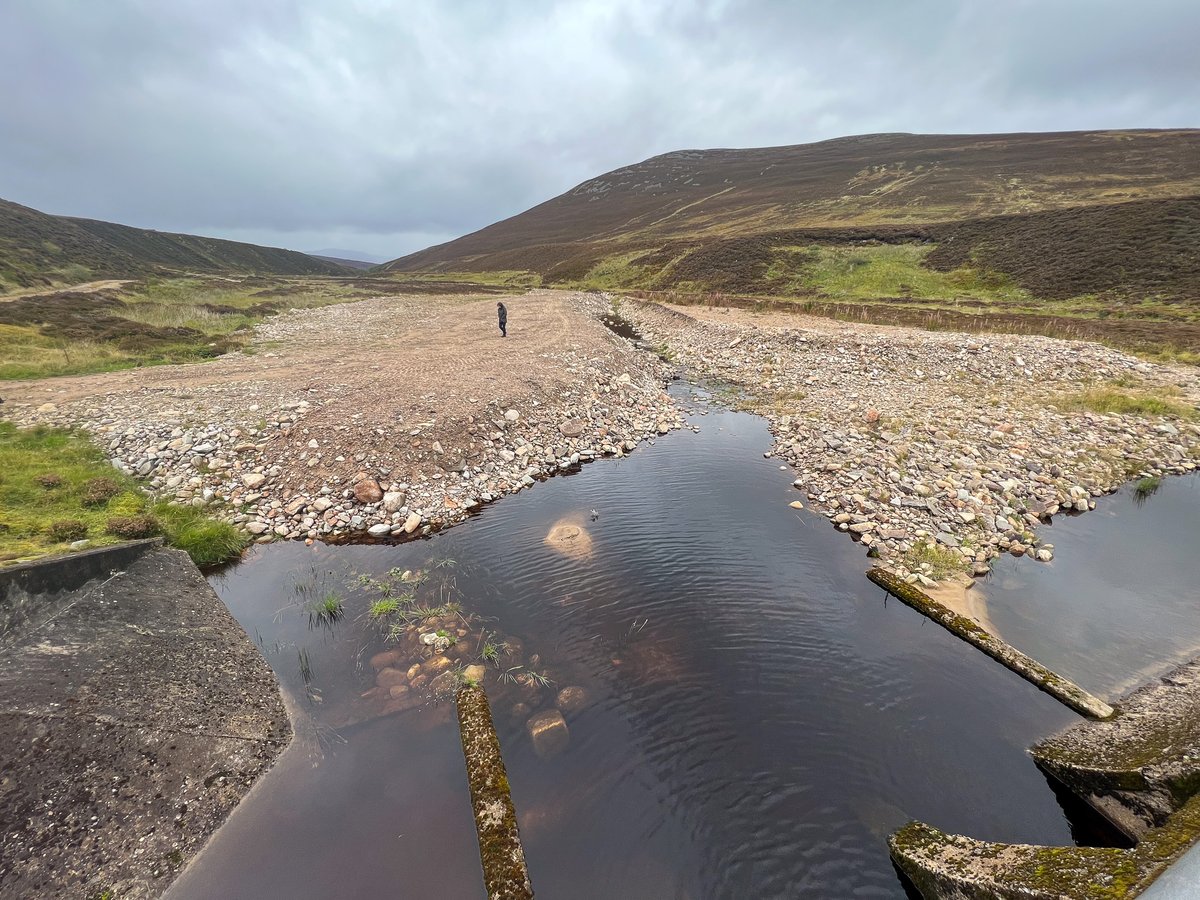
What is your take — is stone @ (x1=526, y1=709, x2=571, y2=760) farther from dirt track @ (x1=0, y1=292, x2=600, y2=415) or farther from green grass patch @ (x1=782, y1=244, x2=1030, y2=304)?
green grass patch @ (x1=782, y1=244, x2=1030, y2=304)

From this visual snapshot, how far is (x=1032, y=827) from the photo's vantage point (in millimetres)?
6016

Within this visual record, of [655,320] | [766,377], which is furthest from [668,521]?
[655,320]

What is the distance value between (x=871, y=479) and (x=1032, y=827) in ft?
31.7

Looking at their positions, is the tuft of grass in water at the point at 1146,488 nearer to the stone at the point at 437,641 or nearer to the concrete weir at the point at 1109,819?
the concrete weir at the point at 1109,819

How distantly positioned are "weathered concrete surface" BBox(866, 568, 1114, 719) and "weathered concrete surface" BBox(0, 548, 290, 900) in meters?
11.4

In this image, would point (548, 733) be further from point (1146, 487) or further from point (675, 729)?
point (1146, 487)

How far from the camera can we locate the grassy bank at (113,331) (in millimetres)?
24016

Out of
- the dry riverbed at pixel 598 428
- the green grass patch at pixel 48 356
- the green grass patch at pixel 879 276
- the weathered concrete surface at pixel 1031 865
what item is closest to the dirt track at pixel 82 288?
the green grass patch at pixel 48 356

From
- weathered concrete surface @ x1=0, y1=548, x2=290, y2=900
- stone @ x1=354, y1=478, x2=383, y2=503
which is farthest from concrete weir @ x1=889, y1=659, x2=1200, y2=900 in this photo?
stone @ x1=354, y1=478, x2=383, y2=503

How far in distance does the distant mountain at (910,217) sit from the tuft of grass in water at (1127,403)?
27755 mm

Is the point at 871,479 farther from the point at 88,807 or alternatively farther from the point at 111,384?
the point at 111,384

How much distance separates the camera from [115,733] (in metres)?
6.23

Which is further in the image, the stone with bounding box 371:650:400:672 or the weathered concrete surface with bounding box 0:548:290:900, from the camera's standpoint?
the stone with bounding box 371:650:400:672

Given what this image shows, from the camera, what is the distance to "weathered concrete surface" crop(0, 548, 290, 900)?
5.38 metres
